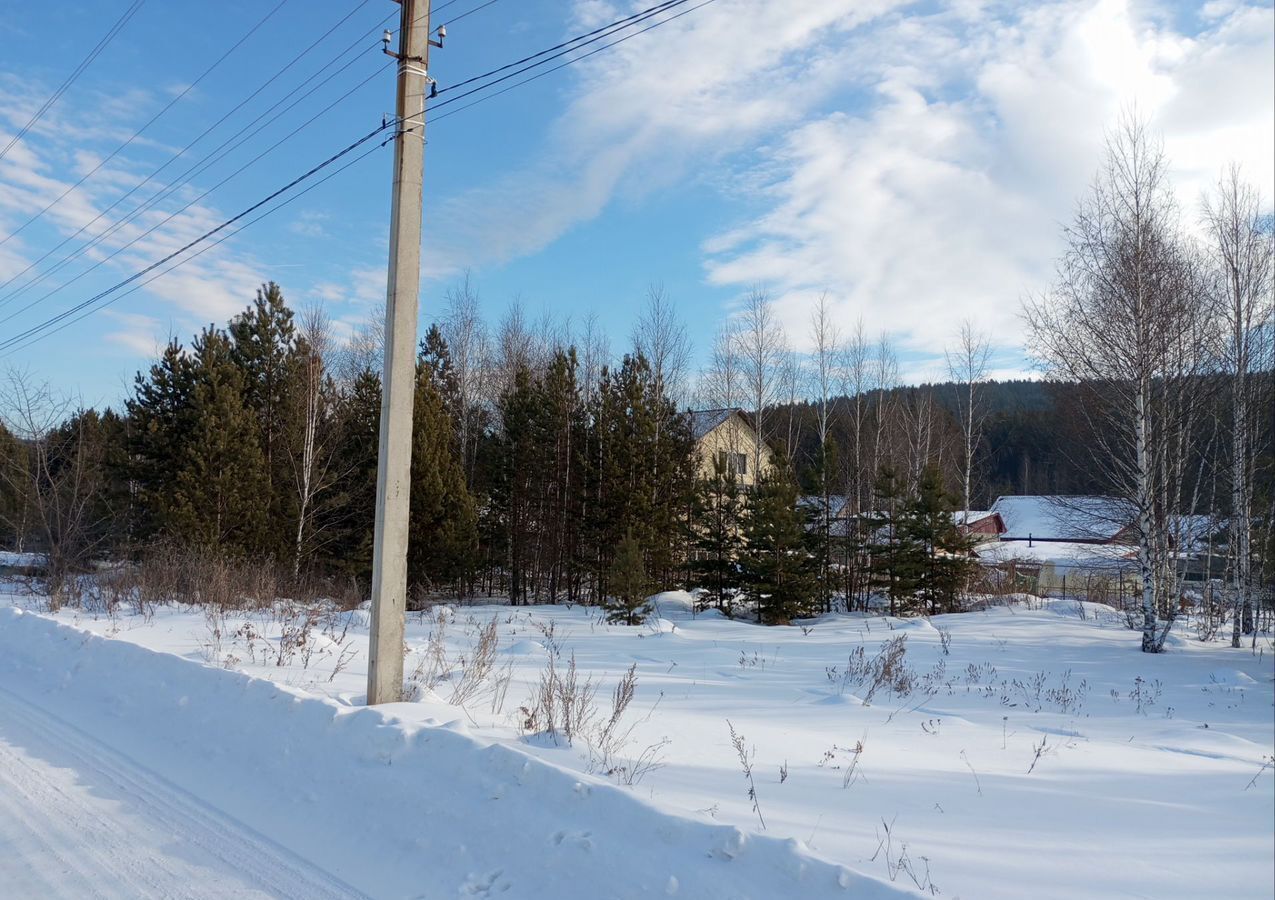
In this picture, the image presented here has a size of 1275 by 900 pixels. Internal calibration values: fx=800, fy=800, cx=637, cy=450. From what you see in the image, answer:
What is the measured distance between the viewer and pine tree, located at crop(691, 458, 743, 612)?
2233cm

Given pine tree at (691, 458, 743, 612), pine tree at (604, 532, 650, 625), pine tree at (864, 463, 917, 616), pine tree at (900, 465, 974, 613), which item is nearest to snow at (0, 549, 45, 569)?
pine tree at (604, 532, 650, 625)

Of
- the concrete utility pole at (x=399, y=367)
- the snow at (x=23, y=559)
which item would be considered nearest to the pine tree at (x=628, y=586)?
the concrete utility pole at (x=399, y=367)

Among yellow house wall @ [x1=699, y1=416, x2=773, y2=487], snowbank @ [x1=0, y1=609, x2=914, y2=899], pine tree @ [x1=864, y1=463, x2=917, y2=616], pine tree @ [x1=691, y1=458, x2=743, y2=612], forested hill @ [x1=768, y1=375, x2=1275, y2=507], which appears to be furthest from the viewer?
yellow house wall @ [x1=699, y1=416, x2=773, y2=487]

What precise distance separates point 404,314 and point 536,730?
3.80m

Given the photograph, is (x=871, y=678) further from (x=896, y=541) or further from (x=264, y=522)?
(x=264, y=522)

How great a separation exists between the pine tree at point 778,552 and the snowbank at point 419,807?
15193 millimetres

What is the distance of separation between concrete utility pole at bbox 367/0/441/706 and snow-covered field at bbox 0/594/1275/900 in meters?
0.66

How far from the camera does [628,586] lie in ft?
55.4

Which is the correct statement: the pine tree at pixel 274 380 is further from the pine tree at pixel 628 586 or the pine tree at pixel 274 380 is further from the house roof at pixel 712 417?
the house roof at pixel 712 417

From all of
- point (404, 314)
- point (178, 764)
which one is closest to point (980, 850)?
point (178, 764)

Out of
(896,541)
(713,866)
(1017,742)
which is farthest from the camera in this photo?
(896,541)

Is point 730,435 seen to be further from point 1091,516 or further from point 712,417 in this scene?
point 1091,516

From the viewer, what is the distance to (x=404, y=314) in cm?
724

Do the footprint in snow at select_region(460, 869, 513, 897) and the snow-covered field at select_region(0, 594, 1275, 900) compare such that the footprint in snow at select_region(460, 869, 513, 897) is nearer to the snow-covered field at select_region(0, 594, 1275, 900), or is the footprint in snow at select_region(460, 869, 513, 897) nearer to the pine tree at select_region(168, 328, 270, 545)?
the snow-covered field at select_region(0, 594, 1275, 900)
